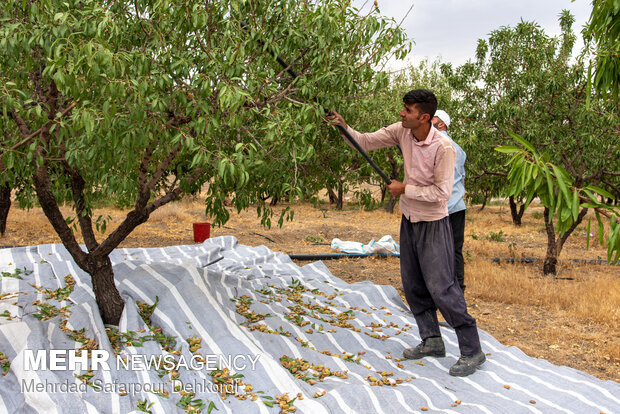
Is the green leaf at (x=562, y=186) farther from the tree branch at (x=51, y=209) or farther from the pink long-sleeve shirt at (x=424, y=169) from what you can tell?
the tree branch at (x=51, y=209)

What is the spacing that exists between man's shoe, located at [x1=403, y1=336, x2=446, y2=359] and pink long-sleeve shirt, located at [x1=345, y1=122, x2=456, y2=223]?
40.3 inches

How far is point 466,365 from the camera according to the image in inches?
149

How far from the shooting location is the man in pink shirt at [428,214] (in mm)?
3680

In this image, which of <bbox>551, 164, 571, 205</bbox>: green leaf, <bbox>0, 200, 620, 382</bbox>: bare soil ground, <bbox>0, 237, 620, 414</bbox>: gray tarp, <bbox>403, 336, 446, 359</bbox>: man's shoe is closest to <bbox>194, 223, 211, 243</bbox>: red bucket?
<bbox>0, 200, 620, 382</bbox>: bare soil ground

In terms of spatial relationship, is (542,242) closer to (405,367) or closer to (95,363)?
(405,367)

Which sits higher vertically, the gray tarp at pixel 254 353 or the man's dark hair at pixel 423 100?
the man's dark hair at pixel 423 100

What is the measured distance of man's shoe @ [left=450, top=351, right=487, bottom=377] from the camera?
3.76 m

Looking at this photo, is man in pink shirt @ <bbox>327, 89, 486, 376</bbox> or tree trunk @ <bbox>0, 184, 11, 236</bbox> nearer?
man in pink shirt @ <bbox>327, 89, 486, 376</bbox>

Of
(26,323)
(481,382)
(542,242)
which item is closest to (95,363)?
(26,323)

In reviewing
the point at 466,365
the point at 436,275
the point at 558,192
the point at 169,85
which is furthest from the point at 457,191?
the point at 169,85

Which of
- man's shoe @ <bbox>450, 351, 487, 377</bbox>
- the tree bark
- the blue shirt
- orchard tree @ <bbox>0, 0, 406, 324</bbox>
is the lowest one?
man's shoe @ <bbox>450, 351, 487, 377</bbox>

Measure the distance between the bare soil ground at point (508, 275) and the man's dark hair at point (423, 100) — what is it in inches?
95.1

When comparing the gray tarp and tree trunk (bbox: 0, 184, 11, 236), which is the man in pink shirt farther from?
tree trunk (bbox: 0, 184, 11, 236)

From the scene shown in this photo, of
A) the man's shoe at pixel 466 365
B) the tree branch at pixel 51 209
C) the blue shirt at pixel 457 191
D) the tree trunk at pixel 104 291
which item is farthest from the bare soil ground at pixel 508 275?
the tree branch at pixel 51 209
